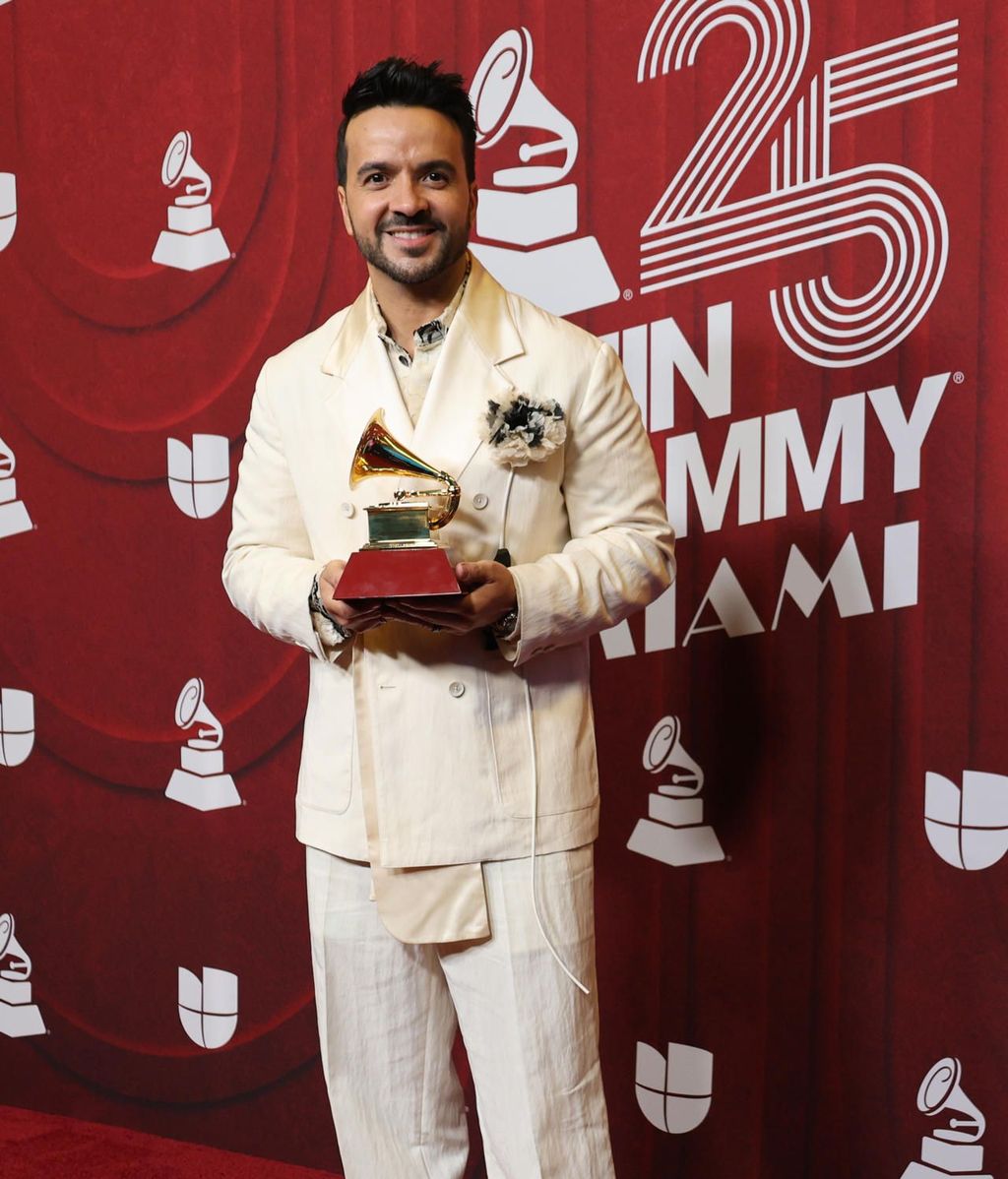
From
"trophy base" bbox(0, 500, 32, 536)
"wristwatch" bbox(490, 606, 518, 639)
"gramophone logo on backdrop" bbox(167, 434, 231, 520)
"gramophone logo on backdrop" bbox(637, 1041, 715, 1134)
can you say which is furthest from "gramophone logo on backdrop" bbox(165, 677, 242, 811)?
"wristwatch" bbox(490, 606, 518, 639)

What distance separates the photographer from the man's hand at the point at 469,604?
5.32 feet

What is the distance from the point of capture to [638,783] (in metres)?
2.51

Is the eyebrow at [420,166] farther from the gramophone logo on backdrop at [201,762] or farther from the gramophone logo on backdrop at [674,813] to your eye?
the gramophone logo on backdrop at [201,762]

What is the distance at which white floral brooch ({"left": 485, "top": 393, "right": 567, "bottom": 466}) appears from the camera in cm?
173

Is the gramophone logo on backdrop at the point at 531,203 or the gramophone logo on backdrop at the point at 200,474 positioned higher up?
the gramophone logo on backdrop at the point at 531,203

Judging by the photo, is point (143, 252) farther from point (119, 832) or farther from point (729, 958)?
point (729, 958)

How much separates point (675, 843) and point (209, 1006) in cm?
109

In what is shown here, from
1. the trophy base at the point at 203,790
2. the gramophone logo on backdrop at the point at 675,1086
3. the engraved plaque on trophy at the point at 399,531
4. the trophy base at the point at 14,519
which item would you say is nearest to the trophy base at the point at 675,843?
the gramophone logo on backdrop at the point at 675,1086

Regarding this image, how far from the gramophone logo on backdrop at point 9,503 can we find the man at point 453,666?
1302 millimetres

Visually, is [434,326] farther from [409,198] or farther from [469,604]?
[469,604]

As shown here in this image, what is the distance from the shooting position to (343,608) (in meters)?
1.65

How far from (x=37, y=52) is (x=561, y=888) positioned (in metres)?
2.14

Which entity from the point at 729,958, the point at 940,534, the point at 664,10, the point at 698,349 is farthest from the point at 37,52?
the point at 729,958

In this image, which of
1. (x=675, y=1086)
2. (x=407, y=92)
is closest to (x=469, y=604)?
(x=407, y=92)
